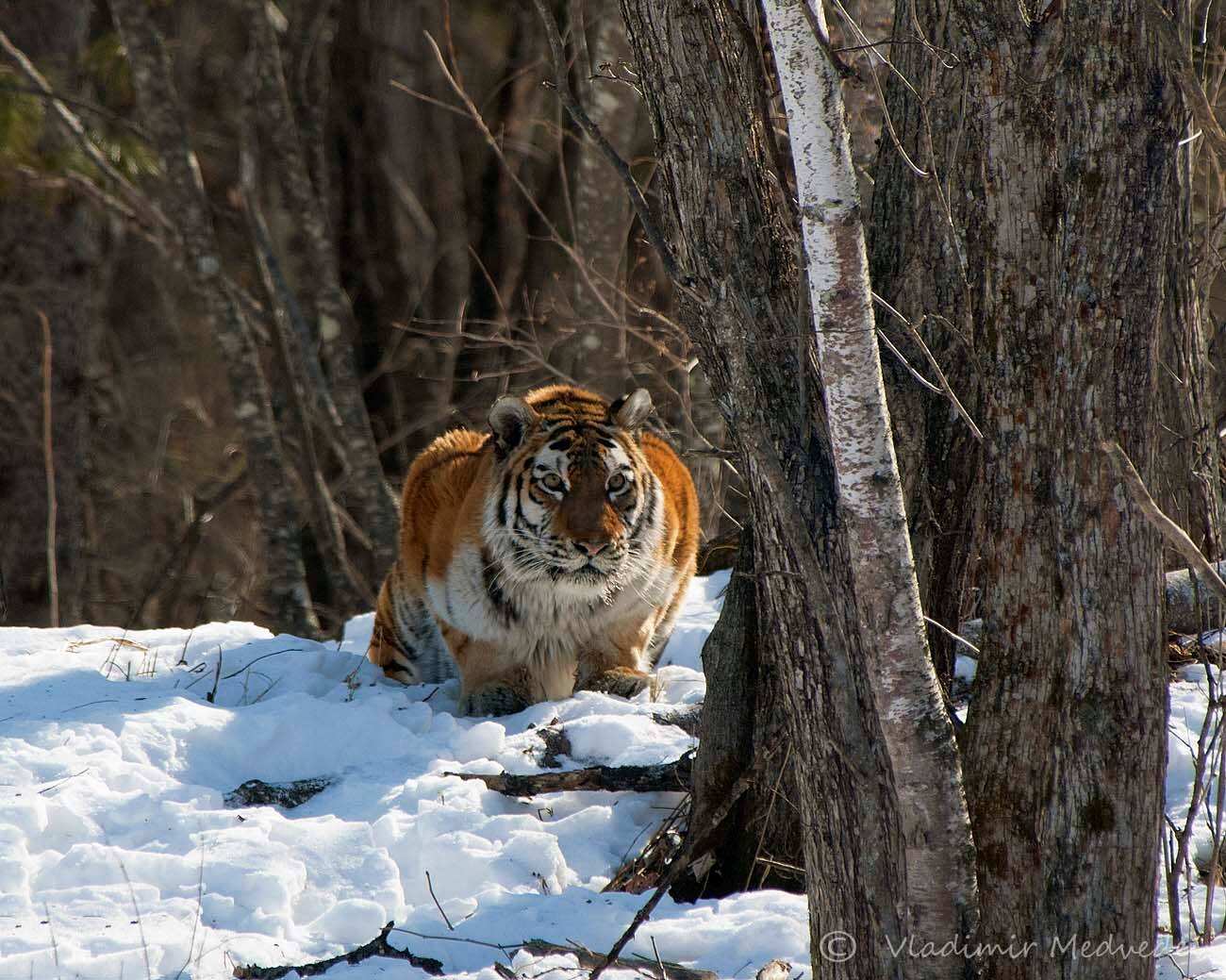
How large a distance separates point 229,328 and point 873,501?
21.7 ft

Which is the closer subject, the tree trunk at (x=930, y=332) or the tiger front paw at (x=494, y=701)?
the tree trunk at (x=930, y=332)

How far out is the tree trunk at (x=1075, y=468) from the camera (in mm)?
2875

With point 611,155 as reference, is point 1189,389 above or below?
below

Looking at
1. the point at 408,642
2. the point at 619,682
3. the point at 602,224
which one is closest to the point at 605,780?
the point at 619,682

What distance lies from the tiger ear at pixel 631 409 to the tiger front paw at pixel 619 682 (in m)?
1.04

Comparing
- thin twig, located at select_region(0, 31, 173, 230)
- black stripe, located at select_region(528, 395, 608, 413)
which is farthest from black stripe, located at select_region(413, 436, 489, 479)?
thin twig, located at select_region(0, 31, 173, 230)

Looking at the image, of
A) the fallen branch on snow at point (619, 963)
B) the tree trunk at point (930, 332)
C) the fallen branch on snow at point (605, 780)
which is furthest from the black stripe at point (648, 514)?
the fallen branch on snow at point (619, 963)

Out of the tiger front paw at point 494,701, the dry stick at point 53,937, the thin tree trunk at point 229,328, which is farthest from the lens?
the thin tree trunk at point 229,328

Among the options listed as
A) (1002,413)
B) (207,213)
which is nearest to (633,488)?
(1002,413)

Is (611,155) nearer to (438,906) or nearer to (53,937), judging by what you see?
(438,906)

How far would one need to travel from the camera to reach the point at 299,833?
395 centimetres

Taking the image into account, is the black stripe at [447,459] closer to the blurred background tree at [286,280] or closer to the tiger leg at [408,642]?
the tiger leg at [408,642]

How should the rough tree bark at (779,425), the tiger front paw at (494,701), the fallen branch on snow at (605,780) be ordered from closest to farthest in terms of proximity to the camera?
1. the rough tree bark at (779,425)
2. the fallen branch on snow at (605,780)
3. the tiger front paw at (494,701)

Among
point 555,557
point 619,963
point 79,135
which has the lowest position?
point 619,963
